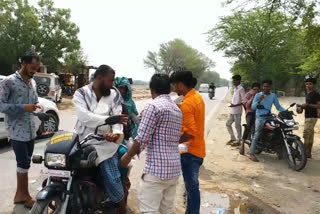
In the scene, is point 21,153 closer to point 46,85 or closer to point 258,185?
point 258,185

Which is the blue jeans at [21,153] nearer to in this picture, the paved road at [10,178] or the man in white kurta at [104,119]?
the paved road at [10,178]

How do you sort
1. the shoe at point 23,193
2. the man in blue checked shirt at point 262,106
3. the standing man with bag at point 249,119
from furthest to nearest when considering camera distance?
1. the standing man with bag at point 249,119
2. the man in blue checked shirt at point 262,106
3. the shoe at point 23,193

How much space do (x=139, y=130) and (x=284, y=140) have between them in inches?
179

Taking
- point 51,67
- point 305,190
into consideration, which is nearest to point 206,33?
point 51,67

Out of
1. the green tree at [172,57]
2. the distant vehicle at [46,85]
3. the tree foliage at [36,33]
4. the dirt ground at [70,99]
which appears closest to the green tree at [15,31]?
the tree foliage at [36,33]

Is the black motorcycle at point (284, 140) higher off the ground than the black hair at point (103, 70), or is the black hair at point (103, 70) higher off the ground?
the black hair at point (103, 70)

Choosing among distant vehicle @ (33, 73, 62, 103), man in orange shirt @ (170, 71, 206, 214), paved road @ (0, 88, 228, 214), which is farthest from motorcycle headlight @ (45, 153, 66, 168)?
distant vehicle @ (33, 73, 62, 103)

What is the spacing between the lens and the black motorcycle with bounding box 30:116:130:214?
265 centimetres

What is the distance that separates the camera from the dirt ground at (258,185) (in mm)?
4277

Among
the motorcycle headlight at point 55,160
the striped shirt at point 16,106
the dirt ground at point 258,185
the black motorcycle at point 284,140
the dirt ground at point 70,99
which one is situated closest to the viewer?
the motorcycle headlight at point 55,160

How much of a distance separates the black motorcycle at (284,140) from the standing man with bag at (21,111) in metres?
4.56

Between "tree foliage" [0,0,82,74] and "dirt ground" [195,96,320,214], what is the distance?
72.5 ft

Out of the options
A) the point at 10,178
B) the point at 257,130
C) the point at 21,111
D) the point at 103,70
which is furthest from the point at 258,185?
the point at 10,178

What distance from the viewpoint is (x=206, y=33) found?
80.4 ft
